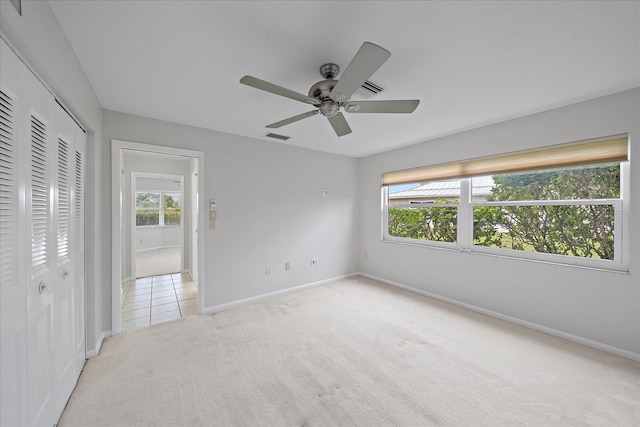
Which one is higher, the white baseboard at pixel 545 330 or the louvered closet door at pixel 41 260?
the louvered closet door at pixel 41 260

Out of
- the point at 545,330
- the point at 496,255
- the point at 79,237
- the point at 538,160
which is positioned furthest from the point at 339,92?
the point at 545,330

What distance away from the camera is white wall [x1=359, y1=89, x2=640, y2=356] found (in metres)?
2.19

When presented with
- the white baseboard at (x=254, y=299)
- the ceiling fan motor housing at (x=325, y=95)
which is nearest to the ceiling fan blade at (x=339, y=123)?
the ceiling fan motor housing at (x=325, y=95)

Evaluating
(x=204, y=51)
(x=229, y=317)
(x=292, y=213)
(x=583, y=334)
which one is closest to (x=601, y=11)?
(x=204, y=51)

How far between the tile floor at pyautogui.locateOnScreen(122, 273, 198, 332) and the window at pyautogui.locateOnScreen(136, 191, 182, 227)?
373cm

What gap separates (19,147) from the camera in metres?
1.11

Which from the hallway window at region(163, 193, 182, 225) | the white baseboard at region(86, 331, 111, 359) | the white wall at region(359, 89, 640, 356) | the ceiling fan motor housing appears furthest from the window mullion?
the hallway window at region(163, 193, 182, 225)

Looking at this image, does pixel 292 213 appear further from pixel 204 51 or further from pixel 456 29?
pixel 456 29

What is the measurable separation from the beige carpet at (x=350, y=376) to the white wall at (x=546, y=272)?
230 mm

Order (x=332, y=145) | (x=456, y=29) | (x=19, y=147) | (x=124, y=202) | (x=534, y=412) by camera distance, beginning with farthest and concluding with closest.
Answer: (x=124, y=202), (x=332, y=145), (x=534, y=412), (x=456, y=29), (x=19, y=147)

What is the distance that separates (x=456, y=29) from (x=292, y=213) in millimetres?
3033

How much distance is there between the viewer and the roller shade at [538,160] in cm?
230

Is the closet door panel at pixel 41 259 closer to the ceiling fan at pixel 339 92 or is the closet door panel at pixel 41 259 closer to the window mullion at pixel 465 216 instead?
the ceiling fan at pixel 339 92

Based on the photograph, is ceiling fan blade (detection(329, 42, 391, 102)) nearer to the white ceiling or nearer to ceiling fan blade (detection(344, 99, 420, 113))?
ceiling fan blade (detection(344, 99, 420, 113))
